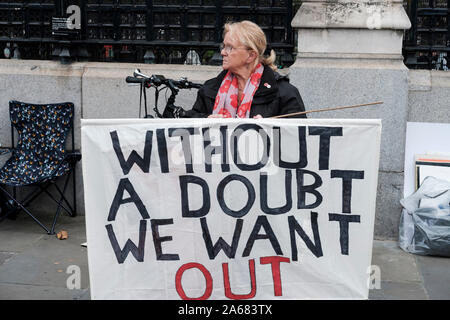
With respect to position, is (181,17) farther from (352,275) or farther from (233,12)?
(352,275)

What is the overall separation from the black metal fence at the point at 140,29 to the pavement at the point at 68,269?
75.3 inches

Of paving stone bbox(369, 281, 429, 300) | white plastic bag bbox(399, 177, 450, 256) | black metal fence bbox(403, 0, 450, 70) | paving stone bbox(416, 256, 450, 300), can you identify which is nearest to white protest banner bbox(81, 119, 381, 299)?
paving stone bbox(369, 281, 429, 300)

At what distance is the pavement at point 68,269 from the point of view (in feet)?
17.1

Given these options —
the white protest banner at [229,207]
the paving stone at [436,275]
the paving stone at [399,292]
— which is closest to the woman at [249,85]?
the white protest banner at [229,207]

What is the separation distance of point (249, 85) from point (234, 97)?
133 mm

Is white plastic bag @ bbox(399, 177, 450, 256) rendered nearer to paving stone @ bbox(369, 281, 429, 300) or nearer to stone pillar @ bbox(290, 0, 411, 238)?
stone pillar @ bbox(290, 0, 411, 238)

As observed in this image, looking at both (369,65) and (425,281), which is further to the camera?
(369,65)

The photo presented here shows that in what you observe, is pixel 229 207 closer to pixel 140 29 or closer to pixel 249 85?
pixel 249 85

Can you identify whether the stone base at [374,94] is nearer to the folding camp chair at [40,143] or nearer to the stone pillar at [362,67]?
the stone pillar at [362,67]

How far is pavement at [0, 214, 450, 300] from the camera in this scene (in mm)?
5219

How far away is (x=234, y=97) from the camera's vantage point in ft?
15.7

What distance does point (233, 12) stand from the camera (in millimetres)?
7000
